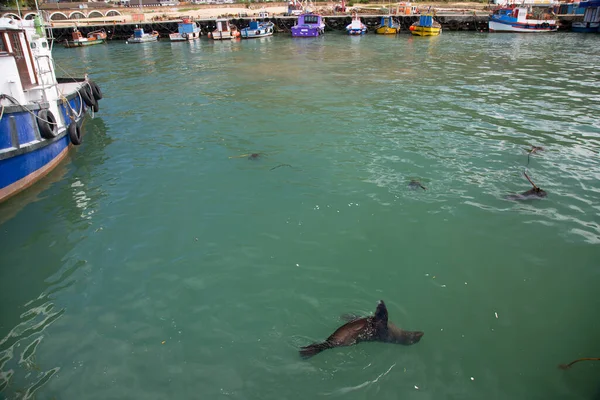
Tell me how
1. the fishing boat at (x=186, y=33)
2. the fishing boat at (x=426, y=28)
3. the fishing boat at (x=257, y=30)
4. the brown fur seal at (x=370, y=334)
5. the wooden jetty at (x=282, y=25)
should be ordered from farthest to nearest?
the wooden jetty at (x=282, y=25) < the fishing boat at (x=257, y=30) < the fishing boat at (x=186, y=33) < the fishing boat at (x=426, y=28) < the brown fur seal at (x=370, y=334)

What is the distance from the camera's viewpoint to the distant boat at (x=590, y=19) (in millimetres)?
51438

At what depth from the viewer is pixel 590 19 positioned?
172 ft

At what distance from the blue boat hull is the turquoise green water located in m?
0.52

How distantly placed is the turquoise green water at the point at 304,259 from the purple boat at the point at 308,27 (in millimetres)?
44365

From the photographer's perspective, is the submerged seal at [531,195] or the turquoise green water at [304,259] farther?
the submerged seal at [531,195]

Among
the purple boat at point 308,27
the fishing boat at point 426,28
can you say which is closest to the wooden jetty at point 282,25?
the fishing boat at point 426,28

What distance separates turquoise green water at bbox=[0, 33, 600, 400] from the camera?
5.29m

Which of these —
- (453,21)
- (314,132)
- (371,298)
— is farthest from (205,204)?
(453,21)

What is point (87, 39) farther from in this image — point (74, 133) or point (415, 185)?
point (415, 185)

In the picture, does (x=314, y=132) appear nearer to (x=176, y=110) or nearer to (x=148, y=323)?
(x=176, y=110)

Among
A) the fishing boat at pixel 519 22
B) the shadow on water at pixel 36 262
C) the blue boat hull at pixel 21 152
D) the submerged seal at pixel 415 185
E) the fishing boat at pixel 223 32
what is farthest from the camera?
the fishing boat at pixel 223 32

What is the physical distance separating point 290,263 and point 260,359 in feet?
7.15

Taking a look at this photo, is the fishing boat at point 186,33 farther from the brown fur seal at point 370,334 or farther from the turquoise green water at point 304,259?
the brown fur seal at point 370,334

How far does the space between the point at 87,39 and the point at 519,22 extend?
5976 cm
